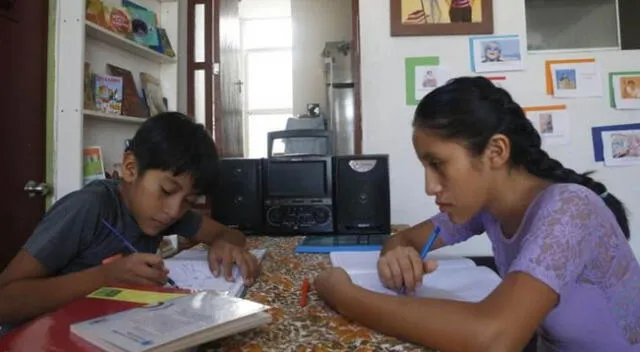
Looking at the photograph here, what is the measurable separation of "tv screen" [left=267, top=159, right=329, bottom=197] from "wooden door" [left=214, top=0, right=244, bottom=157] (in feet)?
4.20

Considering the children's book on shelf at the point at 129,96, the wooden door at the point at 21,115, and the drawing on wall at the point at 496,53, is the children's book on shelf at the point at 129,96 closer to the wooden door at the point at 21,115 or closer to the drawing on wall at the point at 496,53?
the wooden door at the point at 21,115

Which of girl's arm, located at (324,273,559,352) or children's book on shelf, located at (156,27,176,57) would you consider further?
children's book on shelf, located at (156,27,176,57)

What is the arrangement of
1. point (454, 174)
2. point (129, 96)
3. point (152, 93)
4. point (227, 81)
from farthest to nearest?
point (227, 81) < point (152, 93) < point (129, 96) < point (454, 174)

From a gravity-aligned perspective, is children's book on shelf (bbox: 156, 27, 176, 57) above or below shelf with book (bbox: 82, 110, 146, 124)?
above

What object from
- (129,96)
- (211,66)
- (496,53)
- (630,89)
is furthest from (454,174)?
(211,66)

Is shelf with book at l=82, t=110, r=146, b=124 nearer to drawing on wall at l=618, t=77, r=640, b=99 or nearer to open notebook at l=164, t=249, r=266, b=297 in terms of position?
open notebook at l=164, t=249, r=266, b=297

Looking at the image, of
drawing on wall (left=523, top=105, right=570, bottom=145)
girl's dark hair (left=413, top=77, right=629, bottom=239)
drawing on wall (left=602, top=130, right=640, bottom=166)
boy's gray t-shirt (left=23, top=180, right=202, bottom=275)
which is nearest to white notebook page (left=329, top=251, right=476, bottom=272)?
girl's dark hair (left=413, top=77, right=629, bottom=239)

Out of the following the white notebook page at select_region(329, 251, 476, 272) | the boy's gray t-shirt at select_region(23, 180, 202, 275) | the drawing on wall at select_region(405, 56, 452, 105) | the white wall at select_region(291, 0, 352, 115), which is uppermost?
the white wall at select_region(291, 0, 352, 115)

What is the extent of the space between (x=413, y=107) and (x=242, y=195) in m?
0.76

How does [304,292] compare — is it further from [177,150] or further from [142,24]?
[142,24]

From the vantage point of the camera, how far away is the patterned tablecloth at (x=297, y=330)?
0.48 metres

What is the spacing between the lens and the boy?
711mm

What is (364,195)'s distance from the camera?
1.31 meters

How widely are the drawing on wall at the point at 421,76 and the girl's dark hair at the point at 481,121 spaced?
0.96 meters
